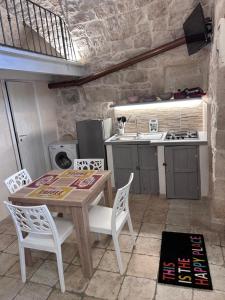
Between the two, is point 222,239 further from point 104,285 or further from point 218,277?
point 104,285

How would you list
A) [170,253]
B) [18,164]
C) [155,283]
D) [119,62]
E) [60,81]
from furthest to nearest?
[60,81] → [119,62] → [18,164] → [170,253] → [155,283]

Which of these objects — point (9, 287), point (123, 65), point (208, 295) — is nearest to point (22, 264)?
point (9, 287)

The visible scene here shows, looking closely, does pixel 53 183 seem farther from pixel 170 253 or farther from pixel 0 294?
pixel 170 253

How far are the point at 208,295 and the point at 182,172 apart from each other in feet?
5.64

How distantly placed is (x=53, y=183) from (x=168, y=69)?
2606 mm

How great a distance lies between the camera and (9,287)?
211cm

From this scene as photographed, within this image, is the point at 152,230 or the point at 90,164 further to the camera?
the point at 90,164

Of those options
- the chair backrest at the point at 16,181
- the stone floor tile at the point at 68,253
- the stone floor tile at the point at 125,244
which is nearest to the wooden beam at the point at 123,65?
the chair backrest at the point at 16,181

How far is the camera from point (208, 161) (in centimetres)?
314

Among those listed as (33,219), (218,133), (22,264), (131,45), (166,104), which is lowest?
(22,264)

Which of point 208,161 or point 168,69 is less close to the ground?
point 168,69

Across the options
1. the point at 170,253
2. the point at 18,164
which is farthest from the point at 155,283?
the point at 18,164

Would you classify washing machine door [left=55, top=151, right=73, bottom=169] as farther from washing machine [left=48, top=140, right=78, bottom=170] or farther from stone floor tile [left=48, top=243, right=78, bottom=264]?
stone floor tile [left=48, top=243, right=78, bottom=264]

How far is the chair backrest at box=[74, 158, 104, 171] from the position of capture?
9.77 ft
